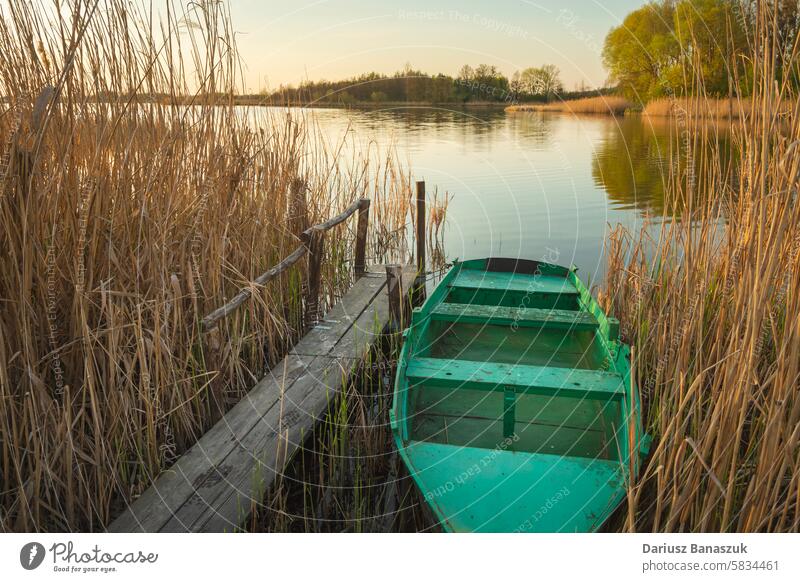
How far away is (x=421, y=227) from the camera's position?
22.5ft

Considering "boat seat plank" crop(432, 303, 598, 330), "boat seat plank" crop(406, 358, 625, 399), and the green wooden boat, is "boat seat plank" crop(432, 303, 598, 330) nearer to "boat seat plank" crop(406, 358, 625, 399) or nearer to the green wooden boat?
the green wooden boat

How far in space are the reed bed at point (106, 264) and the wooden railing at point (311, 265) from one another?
17 cm

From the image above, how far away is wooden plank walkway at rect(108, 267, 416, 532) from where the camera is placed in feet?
8.23

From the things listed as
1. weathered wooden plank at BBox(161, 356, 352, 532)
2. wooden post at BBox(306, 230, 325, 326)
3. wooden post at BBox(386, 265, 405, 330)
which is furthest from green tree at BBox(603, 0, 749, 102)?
wooden post at BBox(306, 230, 325, 326)

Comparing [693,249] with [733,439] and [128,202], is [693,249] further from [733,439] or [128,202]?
[128,202]

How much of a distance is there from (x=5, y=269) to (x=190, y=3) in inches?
72.6

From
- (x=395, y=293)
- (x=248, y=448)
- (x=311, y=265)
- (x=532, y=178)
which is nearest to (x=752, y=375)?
(x=248, y=448)

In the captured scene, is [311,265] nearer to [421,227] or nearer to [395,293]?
[395,293]

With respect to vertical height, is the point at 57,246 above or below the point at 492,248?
above

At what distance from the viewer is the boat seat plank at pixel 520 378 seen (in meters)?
3.13

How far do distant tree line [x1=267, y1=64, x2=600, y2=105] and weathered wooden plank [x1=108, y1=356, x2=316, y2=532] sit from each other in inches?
109

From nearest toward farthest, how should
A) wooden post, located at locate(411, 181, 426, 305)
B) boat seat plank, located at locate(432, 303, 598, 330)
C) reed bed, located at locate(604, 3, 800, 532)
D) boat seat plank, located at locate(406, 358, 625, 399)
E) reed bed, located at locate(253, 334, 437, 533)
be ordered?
reed bed, located at locate(604, 3, 800, 532), reed bed, located at locate(253, 334, 437, 533), boat seat plank, located at locate(406, 358, 625, 399), boat seat plank, located at locate(432, 303, 598, 330), wooden post, located at locate(411, 181, 426, 305)

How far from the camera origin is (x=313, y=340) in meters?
4.40
